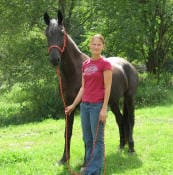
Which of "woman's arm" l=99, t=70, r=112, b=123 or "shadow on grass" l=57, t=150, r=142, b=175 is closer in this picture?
"woman's arm" l=99, t=70, r=112, b=123

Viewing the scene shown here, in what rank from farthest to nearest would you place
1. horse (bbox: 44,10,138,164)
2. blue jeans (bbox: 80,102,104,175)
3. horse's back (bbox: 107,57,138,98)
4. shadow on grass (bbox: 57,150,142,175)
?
horse's back (bbox: 107,57,138,98), shadow on grass (bbox: 57,150,142,175), horse (bbox: 44,10,138,164), blue jeans (bbox: 80,102,104,175)

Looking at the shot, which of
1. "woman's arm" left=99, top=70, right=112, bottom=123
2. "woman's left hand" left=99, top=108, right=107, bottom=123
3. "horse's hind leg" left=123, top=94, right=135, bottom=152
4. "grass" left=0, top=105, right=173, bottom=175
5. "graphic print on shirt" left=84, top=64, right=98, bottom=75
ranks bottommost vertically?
"grass" left=0, top=105, right=173, bottom=175

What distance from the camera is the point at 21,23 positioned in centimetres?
1692

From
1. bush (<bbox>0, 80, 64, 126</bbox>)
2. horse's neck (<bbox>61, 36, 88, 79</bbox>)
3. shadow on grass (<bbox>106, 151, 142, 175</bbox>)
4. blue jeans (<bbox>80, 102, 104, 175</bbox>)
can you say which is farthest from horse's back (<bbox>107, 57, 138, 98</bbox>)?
bush (<bbox>0, 80, 64, 126</bbox>)

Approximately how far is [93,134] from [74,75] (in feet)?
5.58

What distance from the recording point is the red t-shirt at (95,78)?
533 cm

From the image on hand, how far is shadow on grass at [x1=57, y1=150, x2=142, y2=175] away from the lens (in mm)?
6547

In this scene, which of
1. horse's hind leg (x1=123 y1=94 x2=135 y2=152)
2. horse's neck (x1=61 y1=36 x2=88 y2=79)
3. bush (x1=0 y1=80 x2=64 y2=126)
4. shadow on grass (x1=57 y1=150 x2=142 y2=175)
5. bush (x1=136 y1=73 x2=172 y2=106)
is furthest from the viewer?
bush (x1=136 y1=73 x2=172 y2=106)

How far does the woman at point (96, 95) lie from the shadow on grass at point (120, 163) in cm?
104

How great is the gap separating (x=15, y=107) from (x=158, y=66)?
815 cm

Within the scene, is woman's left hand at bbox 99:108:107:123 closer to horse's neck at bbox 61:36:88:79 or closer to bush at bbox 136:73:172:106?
horse's neck at bbox 61:36:88:79

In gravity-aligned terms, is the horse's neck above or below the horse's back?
above

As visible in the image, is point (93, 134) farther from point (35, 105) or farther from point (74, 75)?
point (35, 105)

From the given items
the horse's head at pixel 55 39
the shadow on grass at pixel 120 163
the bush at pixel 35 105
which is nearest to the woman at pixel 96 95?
the horse's head at pixel 55 39
